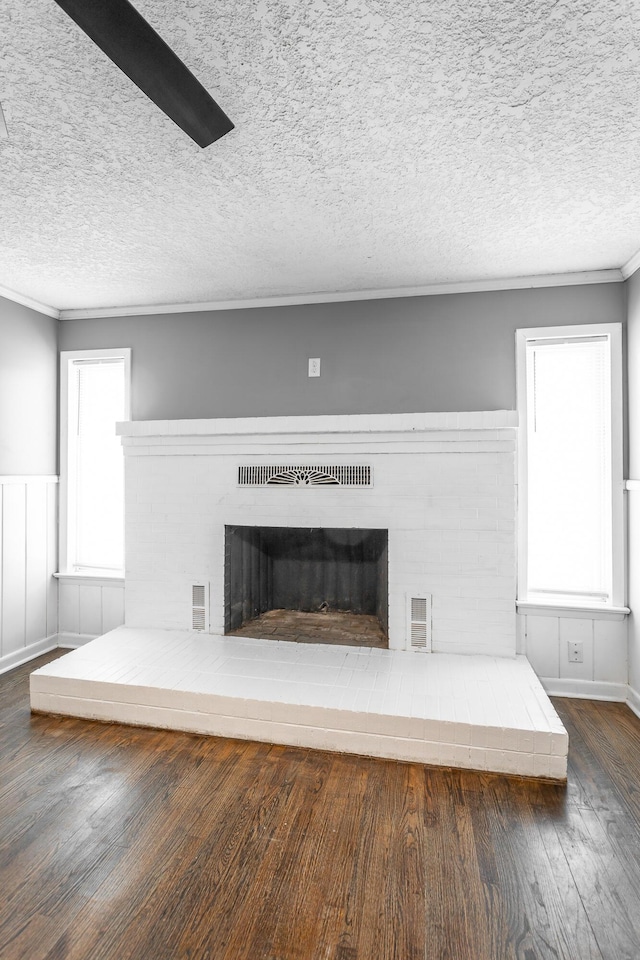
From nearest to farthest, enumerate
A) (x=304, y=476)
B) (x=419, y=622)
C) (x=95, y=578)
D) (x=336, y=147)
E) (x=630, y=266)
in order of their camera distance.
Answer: (x=336, y=147)
(x=630, y=266)
(x=419, y=622)
(x=304, y=476)
(x=95, y=578)

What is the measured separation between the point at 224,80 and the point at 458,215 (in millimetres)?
1273

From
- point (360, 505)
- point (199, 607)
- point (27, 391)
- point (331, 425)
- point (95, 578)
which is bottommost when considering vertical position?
point (199, 607)

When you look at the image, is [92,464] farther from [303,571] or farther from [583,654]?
[583,654]

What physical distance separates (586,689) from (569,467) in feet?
4.31

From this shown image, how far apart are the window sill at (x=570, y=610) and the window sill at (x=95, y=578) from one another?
8.98ft

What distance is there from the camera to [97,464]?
3898 millimetres

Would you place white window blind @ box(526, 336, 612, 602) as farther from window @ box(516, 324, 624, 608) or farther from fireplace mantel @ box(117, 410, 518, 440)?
fireplace mantel @ box(117, 410, 518, 440)

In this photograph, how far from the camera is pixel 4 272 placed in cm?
315

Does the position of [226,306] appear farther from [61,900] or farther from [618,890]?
[618,890]

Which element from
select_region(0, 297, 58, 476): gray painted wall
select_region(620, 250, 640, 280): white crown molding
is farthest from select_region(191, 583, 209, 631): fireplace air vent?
select_region(620, 250, 640, 280): white crown molding

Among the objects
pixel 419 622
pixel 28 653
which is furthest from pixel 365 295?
pixel 28 653

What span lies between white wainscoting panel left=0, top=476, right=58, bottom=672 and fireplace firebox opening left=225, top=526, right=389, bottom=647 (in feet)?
4.74

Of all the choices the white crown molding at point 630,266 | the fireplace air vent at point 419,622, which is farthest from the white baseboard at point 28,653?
the white crown molding at point 630,266

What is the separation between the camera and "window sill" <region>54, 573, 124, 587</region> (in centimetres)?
382
